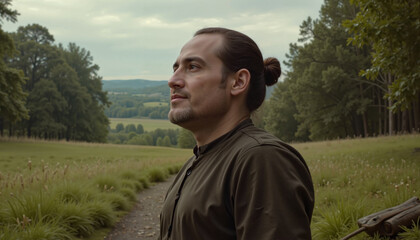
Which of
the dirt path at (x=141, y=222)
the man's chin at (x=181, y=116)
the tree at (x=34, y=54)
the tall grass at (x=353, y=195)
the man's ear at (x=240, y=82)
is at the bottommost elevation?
the dirt path at (x=141, y=222)

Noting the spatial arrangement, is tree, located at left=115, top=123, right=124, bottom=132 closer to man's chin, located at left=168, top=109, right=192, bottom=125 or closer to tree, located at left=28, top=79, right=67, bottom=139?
tree, located at left=28, top=79, right=67, bottom=139

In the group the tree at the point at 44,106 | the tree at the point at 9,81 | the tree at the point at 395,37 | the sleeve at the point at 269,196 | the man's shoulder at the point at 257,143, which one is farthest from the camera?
the tree at the point at 44,106

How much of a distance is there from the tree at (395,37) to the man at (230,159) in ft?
28.1

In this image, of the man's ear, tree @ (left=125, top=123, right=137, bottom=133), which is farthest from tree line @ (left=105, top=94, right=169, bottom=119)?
the man's ear

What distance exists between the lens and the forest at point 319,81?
991 cm

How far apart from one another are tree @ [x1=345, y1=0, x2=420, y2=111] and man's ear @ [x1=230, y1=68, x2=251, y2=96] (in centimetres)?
869

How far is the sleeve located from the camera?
4.56ft

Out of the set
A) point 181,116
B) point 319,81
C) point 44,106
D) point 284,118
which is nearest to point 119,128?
point 44,106

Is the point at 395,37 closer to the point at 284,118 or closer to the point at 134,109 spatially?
the point at 284,118

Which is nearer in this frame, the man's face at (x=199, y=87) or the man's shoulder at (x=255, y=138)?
the man's shoulder at (x=255, y=138)

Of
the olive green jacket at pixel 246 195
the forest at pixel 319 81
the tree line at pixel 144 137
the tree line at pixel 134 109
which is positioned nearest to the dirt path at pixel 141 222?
the forest at pixel 319 81

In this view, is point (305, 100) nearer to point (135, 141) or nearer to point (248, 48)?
point (248, 48)

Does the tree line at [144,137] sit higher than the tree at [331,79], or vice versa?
the tree at [331,79]

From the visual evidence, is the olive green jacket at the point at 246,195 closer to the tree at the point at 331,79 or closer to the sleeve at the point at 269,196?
the sleeve at the point at 269,196
